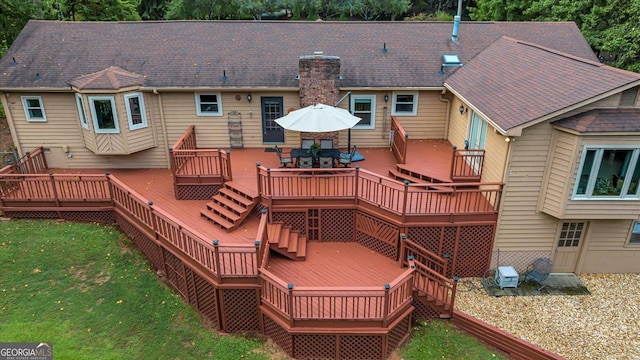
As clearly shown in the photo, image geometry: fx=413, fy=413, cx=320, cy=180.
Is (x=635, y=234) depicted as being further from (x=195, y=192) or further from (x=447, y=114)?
(x=195, y=192)

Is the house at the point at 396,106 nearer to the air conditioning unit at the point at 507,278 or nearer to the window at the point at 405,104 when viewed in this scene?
the window at the point at 405,104

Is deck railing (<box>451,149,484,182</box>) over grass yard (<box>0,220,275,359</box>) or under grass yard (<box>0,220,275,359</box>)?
over

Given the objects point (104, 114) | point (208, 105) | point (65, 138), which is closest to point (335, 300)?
point (208, 105)

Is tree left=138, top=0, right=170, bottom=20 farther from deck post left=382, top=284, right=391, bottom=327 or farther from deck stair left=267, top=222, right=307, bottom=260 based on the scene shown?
deck post left=382, top=284, right=391, bottom=327

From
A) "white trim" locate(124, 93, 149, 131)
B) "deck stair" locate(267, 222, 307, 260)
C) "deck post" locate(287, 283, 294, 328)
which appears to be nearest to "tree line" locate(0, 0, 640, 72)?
"white trim" locate(124, 93, 149, 131)

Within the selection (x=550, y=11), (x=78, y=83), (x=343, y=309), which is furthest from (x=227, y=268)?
(x=550, y=11)
